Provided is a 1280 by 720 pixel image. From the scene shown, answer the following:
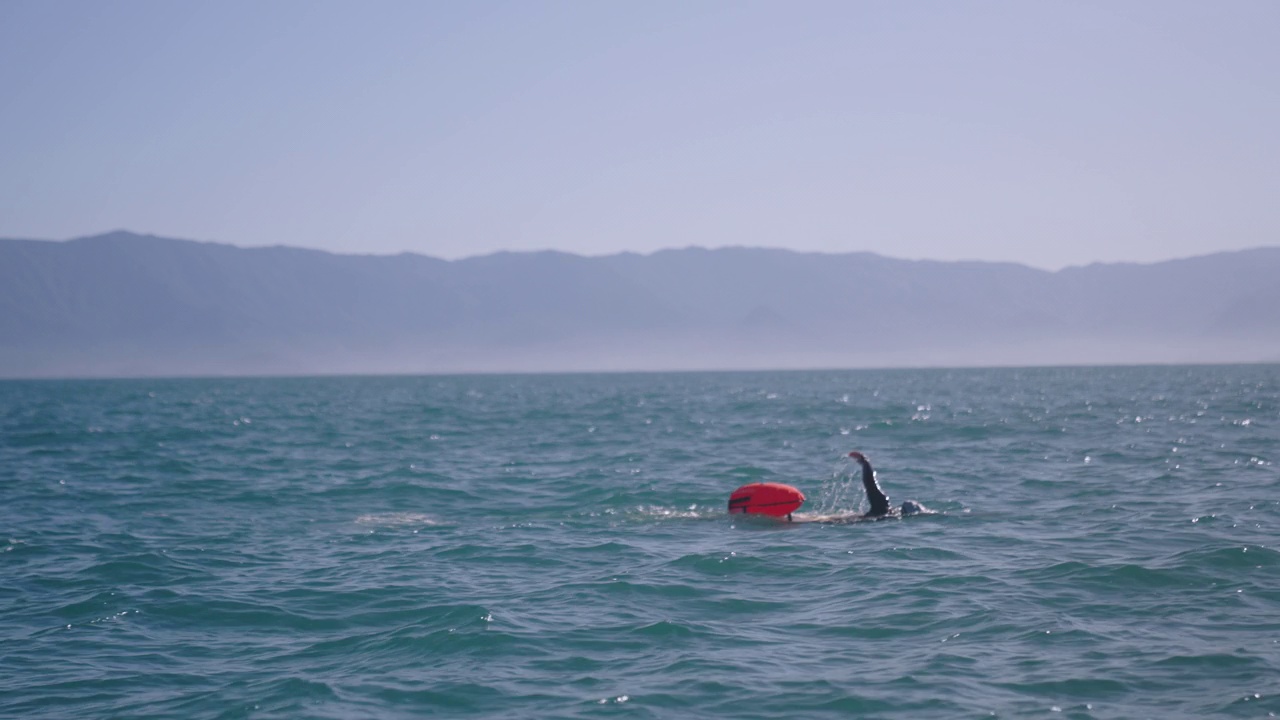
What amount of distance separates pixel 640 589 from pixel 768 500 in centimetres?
572

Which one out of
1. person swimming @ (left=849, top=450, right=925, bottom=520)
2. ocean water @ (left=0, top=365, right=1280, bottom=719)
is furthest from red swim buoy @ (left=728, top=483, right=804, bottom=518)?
person swimming @ (left=849, top=450, right=925, bottom=520)

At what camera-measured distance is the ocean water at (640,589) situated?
9.29 metres

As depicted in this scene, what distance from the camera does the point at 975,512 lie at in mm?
18438

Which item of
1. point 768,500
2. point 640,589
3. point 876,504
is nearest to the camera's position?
point 640,589

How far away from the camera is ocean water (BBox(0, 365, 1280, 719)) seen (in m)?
9.29

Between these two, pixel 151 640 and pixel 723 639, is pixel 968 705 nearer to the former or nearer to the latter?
pixel 723 639

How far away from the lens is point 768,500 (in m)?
18.2

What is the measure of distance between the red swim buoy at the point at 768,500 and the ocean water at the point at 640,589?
404 mm

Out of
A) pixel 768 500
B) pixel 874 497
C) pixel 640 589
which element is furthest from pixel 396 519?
pixel 874 497

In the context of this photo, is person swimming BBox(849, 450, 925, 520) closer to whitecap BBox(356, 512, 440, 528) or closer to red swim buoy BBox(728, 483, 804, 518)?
red swim buoy BBox(728, 483, 804, 518)

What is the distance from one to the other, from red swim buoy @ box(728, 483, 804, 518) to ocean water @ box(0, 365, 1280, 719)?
0.40 m

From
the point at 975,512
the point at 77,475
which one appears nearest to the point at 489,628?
the point at 975,512

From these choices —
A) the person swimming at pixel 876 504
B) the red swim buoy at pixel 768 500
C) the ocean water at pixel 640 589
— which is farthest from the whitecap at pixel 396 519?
the person swimming at pixel 876 504

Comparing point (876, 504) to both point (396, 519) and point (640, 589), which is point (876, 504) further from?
point (396, 519)
